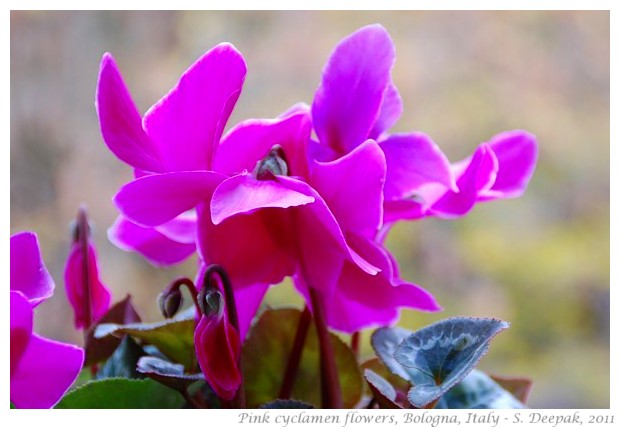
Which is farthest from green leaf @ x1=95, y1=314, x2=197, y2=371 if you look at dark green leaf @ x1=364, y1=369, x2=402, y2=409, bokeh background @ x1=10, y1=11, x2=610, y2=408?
bokeh background @ x1=10, y1=11, x2=610, y2=408

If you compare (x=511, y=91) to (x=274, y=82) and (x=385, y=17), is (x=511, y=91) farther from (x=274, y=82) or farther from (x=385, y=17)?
(x=274, y=82)

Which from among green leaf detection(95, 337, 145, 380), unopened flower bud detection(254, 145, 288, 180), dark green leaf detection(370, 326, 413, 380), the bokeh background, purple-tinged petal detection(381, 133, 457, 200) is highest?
unopened flower bud detection(254, 145, 288, 180)

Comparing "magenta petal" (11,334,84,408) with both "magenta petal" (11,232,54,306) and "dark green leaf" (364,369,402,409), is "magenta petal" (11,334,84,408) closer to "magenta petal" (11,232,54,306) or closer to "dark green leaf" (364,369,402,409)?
"magenta petal" (11,232,54,306)

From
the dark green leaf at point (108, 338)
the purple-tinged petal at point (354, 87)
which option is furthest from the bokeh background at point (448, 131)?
the purple-tinged petal at point (354, 87)

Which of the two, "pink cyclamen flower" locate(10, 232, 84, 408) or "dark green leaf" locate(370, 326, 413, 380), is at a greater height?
"pink cyclamen flower" locate(10, 232, 84, 408)

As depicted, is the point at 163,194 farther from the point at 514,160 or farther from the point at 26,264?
the point at 514,160

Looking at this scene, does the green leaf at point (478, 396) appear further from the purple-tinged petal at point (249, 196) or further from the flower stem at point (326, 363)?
the purple-tinged petal at point (249, 196)

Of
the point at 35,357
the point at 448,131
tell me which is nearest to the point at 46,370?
the point at 35,357
